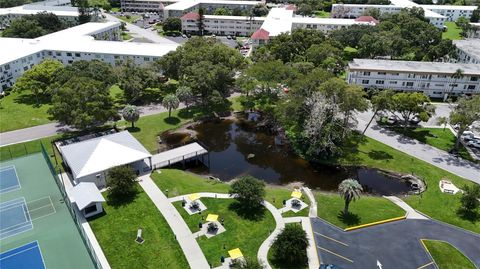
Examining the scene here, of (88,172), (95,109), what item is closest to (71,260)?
(88,172)

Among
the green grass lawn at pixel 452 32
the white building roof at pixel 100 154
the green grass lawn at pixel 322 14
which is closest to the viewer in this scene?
the white building roof at pixel 100 154

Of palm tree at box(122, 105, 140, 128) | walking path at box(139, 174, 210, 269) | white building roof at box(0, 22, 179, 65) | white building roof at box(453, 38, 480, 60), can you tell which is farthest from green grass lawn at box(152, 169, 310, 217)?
white building roof at box(453, 38, 480, 60)

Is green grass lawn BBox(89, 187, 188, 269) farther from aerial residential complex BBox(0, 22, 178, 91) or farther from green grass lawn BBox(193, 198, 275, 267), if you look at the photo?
aerial residential complex BBox(0, 22, 178, 91)

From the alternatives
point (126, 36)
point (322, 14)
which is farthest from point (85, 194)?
point (322, 14)

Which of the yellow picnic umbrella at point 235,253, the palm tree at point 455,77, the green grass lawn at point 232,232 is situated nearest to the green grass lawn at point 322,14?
the palm tree at point 455,77

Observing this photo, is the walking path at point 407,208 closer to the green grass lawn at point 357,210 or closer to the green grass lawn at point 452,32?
the green grass lawn at point 357,210

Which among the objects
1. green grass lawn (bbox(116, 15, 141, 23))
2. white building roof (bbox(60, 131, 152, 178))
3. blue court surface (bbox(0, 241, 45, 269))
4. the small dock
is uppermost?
green grass lawn (bbox(116, 15, 141, 23))

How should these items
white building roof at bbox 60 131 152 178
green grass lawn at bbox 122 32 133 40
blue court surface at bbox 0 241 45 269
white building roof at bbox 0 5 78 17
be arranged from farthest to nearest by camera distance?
white building roof at bbox 0 5 78 17 < green grass lawn at bbox 122 32 133 40 < white building roof at bbox 60 131 152 178 < blue court surface at bbox 0 241 45 269

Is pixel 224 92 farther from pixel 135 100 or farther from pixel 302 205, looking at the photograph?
pixel 302 205
